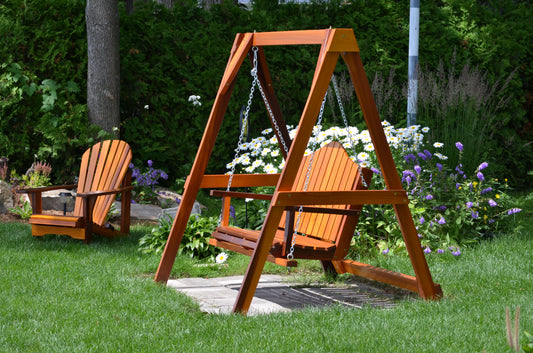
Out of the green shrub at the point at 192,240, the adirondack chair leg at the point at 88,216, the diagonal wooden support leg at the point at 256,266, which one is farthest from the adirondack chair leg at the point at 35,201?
the diagonal wooden support leg at the point at 256,266

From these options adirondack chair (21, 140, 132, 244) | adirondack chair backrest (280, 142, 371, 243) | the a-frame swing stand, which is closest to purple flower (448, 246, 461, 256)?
the a-frame swing stand

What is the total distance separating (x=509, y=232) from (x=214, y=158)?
3.82 m

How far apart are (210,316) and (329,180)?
142 centimetres

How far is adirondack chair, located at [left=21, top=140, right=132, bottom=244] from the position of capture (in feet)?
18.4

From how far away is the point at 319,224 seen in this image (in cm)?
448

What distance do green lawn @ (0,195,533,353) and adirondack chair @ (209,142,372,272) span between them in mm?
380

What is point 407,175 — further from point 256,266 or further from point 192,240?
point 256,266

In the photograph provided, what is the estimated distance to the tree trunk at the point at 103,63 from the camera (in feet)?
24.8

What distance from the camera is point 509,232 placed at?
574 cm

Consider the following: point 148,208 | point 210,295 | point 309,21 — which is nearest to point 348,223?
point 210,295

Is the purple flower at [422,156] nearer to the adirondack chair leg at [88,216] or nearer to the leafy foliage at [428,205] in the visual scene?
the leafy foliage at [428,205]

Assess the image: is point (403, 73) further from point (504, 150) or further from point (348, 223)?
point (348, 223)

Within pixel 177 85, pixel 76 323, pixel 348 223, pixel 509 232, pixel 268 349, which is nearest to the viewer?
pixel 268 349

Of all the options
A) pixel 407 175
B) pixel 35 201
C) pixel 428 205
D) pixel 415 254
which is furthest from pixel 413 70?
pixel 35 201
